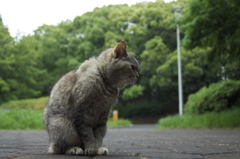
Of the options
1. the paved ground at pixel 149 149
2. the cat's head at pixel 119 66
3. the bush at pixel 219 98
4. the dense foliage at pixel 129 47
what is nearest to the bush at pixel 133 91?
the dense foliage at pixel 129 47

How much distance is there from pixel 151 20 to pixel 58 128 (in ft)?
85.9

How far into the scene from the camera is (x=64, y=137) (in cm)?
337

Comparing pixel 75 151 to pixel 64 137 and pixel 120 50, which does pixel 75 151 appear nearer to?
pixel 64 137

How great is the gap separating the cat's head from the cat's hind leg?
29.6 inches

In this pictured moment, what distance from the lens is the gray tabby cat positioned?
3270mm

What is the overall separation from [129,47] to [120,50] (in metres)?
20.3

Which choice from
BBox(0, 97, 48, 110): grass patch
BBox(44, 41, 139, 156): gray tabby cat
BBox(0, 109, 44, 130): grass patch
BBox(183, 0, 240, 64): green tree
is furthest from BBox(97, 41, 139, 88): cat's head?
BBox(0, 97, 48, 110): grass patch

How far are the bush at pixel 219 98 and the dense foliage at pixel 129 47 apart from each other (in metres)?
7.12

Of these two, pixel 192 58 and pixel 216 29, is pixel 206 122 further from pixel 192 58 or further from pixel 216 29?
pixel 192 58

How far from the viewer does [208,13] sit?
9164mm

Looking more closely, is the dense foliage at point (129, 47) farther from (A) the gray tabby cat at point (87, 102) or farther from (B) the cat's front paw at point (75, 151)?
(B) the cat's front paw at point (75, 151)

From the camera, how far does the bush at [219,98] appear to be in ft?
37.2

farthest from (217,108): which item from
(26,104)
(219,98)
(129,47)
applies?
(26,104)

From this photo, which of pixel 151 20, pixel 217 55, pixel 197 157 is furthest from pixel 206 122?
pixel 151 20
